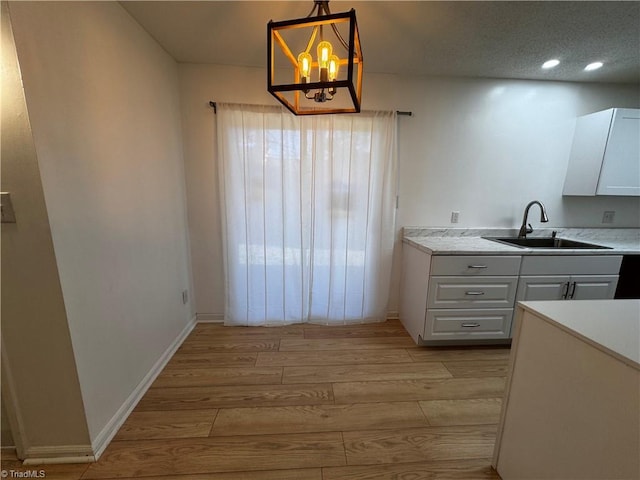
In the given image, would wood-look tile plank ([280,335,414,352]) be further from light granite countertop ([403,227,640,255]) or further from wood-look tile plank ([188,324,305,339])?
light granite countertop ([403,227,640,255])

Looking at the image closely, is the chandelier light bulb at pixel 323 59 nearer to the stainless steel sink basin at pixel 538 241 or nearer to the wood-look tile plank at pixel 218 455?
the wood-look tile plank at pixel 218 455

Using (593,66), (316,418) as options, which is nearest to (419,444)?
(316,418)

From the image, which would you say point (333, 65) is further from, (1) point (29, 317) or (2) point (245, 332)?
(2) point (245, 332)

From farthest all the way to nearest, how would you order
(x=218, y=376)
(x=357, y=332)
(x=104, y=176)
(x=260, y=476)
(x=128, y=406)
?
(x=357, y=332) → (x=218, y=376) → (x=128, y=406) → (x=104, y=176) → (x=260, y=476)

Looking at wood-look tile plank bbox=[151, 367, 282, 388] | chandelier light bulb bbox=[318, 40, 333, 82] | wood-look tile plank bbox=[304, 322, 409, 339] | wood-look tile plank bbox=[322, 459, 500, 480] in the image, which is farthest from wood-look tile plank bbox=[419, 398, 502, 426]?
chandelier light bulb bbox=[318, 40, 333, 82]

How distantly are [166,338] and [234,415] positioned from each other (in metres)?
0.88

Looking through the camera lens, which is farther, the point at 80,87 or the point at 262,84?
the point at 262,84

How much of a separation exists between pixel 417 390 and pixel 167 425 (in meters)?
1.57

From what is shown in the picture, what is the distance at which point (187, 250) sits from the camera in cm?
237

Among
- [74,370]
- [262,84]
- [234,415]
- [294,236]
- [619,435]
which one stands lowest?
[234,415]

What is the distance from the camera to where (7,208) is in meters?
1.01

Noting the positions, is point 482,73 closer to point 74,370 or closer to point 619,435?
point 619,435

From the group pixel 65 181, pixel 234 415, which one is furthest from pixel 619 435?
pixel 65 181

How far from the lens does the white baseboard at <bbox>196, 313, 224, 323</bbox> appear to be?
2.54 metres
